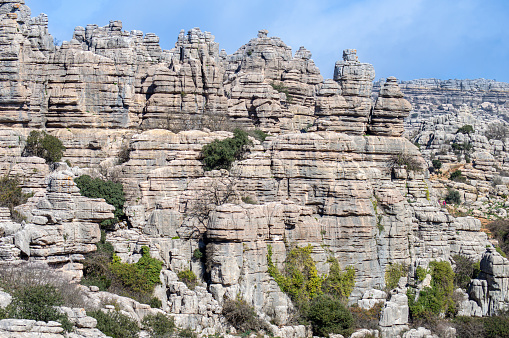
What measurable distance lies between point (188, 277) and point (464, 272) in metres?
12.9

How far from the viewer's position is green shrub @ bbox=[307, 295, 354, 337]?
116ft

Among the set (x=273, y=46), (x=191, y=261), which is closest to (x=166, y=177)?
(x=191, y=261)

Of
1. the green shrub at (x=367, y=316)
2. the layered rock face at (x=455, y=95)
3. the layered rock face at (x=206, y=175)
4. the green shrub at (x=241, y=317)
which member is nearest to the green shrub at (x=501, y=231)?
the layered rock face at (x=206, y=175)

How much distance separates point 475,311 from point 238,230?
1118 cm

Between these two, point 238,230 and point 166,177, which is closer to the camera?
point 238,230

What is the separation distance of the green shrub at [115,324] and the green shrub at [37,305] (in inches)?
55.9

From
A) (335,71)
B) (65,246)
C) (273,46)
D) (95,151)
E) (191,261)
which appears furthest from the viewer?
(273,46)

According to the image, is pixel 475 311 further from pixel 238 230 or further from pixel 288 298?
pixel 238 230

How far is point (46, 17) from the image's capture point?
2103 inches

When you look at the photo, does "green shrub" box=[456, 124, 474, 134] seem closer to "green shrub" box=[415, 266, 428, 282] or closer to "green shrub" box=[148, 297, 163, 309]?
"green shrub" box=[415, 266, 428, 282]

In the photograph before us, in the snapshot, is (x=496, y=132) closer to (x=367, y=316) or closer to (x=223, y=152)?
(x=223, y=152)

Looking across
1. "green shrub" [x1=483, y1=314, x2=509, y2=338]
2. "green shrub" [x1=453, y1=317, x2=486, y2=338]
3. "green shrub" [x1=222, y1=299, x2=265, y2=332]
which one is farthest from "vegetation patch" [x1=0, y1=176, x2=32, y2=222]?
"green shrub" [x1=483, y1=314, x2=509, y2=338]

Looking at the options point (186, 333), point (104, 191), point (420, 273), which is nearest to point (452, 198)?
point (420, 273)

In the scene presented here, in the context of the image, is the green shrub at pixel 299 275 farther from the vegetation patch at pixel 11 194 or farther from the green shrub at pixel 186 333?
the vegetation patch at pixel 11 194
